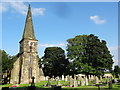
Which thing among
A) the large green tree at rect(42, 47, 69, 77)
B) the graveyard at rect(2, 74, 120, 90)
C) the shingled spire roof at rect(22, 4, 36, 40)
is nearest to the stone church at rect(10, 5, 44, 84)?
the shingled spire roof at rect(22, 4, 36, 40)

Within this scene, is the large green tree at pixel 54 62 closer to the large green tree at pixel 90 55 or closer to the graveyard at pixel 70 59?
the graveyard at pixel 70 59

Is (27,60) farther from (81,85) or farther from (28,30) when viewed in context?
(81,85)

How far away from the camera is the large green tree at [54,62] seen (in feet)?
147

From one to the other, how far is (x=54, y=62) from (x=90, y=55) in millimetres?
13932

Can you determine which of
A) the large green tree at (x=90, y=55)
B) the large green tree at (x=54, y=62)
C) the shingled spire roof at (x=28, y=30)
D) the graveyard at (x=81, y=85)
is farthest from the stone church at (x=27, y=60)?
the graveyard at (x=81, y=85)

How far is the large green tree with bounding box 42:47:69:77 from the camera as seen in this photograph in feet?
147

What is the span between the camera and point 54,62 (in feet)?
149

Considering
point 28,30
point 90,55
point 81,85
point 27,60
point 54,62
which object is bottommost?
point 81,85

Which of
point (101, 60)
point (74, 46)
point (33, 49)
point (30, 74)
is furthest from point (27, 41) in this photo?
point (101, 60)

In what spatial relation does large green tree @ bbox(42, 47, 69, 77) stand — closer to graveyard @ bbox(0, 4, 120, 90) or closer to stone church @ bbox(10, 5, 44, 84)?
graveyard @ bbox(0, 4, 120, 90)

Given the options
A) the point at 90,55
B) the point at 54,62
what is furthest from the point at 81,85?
the point at 54,62

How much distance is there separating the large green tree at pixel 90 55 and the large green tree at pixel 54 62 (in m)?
7.56

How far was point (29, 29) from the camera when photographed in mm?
38625

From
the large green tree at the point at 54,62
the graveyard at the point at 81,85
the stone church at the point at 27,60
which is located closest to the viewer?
the graveyard at the point at 81,85
